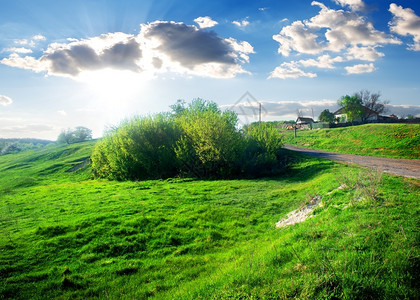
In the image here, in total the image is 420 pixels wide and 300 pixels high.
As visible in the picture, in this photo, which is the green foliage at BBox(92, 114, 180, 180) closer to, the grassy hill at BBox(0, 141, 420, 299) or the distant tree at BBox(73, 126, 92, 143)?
the grassy hill at BBox(0, 141, 420, 299)

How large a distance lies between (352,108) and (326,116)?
8.26 meters

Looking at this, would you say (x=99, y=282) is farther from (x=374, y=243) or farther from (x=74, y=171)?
(x=74, y=171)

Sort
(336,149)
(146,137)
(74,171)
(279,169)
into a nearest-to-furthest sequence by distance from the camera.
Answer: (279,169), (146,137), (336,149), (74,171)

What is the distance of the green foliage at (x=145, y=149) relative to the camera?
3356 cm

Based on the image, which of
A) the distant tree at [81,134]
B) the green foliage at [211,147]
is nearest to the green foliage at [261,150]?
the green foliage at [211,147]

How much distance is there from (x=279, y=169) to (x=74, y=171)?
4913 centimetres

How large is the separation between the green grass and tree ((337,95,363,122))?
108 feet

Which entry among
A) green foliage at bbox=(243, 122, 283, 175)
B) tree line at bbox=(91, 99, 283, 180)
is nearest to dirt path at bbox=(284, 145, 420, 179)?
green foliage at bbox=(243, 122, 283, 175)

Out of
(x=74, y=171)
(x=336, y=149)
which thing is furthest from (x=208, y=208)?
(x=74, y=171)

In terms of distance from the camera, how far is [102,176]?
43.2 m

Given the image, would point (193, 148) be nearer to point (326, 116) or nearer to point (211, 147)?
point (211, 147)

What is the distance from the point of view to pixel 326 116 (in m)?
82.7

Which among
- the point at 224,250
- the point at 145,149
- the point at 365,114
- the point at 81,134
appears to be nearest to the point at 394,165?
the point at 224,250

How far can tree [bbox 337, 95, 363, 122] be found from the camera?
76.1 metres
